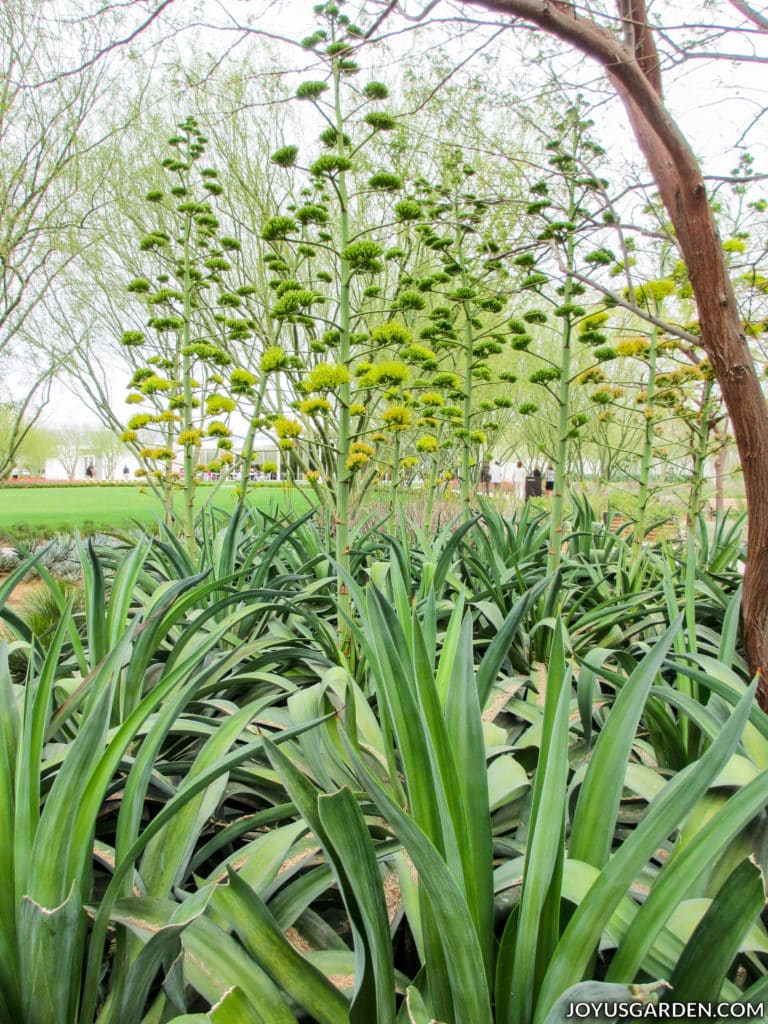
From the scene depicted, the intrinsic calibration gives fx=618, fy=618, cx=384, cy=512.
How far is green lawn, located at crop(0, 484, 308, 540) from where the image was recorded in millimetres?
10172

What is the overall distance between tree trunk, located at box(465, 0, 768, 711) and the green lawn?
332 cm

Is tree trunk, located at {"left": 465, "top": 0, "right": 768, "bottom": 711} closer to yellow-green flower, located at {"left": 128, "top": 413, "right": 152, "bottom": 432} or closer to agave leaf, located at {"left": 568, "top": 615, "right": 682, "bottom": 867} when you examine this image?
agave leaf, located at {"left": 568, "top": 615, "right": 682, "bottom": 867}

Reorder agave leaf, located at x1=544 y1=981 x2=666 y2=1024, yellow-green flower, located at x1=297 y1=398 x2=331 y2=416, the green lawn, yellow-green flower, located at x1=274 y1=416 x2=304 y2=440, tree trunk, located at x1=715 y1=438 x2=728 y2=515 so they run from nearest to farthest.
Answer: agave leaf, located at x1=544 y1=981 x2=666 y2=1024 < yellow-green flower, located at x1=297 y1=398 x2=331 y2=416 < yellow-green flower, located at x1=274 y1=416 x2=304 y2=440 < tree trunk, located at x1=715 y1=438 x2=728 y2=515 < the green lawn

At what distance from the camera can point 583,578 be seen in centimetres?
385

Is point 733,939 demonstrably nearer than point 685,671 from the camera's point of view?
Yes

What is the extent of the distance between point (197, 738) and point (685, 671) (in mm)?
1287

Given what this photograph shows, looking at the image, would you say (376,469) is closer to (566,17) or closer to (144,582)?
(144,582)

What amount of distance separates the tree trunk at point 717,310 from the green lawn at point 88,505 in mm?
3323

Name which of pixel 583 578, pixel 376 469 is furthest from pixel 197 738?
pixel 376 469

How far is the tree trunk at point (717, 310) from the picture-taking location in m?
1.88

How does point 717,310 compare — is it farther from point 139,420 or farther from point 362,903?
point 139,420

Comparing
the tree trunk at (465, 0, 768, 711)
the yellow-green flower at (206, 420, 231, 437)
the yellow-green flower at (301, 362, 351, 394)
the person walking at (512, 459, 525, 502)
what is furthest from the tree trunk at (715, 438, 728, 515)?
the person walking at (512, 459, 525, 502)

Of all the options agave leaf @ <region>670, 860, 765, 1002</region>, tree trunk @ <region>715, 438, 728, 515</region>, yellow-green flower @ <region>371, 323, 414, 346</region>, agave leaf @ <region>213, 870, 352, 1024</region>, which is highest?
yellow-green flower @ <region>371, 323, 414, 346</region>

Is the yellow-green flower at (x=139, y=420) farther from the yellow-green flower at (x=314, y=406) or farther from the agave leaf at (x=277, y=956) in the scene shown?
the agave leaf at (x=277, y=956)
